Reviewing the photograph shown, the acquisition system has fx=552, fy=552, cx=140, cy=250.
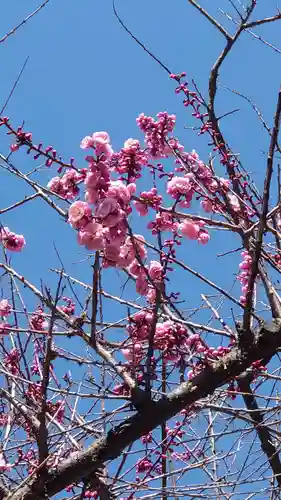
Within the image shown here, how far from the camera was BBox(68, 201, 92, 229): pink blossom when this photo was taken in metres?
2.65

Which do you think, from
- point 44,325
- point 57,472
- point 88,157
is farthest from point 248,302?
point 44,325

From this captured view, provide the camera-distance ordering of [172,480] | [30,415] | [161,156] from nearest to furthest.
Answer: [30,415] → [161,156] → [172,480]

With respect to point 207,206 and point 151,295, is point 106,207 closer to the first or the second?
point 151,295

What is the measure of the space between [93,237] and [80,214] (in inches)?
5.0

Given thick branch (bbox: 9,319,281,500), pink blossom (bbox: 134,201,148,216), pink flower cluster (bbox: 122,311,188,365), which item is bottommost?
thick branch (bbox: 9,319,281,500)

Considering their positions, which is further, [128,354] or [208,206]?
[208,206]

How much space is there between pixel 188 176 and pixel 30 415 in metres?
1.82

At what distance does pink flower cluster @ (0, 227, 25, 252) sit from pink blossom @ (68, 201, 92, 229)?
1378mm

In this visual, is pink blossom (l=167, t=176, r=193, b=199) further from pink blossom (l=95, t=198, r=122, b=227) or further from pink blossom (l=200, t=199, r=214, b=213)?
pink blossom (l=95, t=198, r=122, b=227)

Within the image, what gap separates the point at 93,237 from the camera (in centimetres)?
266

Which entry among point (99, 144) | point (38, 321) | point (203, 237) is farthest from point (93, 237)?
point (38, 321)

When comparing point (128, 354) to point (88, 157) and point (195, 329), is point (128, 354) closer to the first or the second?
point (195, 329)

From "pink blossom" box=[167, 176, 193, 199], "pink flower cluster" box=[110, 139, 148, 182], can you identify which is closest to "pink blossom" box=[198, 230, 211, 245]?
"pink blossom" box=[167, 176, 193, 199]

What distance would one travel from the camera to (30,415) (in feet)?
11.4
